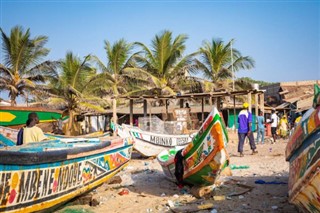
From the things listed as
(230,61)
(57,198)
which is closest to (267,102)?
(230,61)

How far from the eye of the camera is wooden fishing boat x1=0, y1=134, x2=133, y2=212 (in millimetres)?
3821

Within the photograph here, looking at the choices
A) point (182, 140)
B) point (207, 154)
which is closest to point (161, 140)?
point (182, 140)

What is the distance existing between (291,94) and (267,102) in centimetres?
336

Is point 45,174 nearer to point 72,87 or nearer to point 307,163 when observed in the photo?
point 307,163

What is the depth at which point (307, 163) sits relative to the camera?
3.61 metres

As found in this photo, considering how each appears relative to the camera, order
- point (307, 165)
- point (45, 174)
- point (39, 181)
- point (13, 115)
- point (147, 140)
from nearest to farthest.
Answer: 1. point (307, 165)
2. point (39, 181)
3. point (45, 174)
4. point (147, 140)
5. point (13, 115)

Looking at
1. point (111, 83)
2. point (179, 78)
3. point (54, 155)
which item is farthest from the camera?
point (111, 83)

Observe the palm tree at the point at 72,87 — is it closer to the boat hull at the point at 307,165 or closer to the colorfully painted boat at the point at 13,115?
the colorfully painted boat at the point at 13,115

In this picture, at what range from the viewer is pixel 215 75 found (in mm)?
25234

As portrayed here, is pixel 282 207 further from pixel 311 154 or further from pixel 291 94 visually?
pixel 291 94

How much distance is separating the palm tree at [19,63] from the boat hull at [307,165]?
64.5 ft

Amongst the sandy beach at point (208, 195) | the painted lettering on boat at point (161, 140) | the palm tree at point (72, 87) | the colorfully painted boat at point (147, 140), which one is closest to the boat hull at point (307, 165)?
the sandy beach at point (208, 195)

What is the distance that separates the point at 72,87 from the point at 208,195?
16025 mm

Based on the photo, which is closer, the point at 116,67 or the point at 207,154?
the point at 207,154
